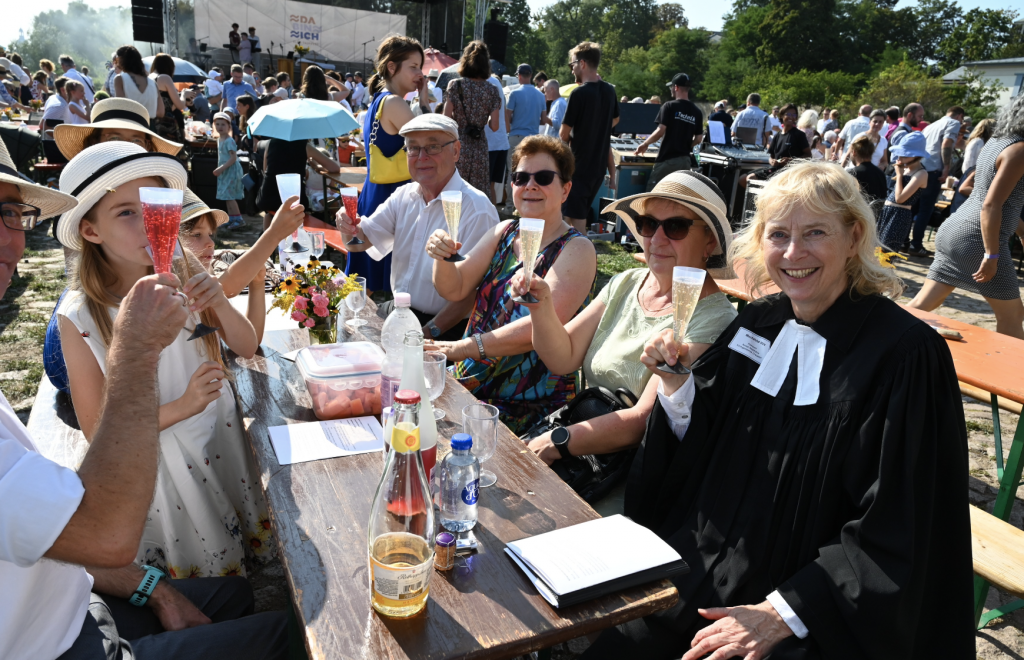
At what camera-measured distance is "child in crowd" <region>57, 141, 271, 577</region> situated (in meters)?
2.05

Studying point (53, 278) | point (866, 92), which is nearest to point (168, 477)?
point (53, 278)

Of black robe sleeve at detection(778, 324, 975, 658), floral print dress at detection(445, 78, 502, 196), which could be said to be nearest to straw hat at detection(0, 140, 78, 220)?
black robe sleeve at detection(778, 324, 975, 658)

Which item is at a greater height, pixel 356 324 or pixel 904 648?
pixel 356 324

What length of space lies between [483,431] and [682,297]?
0.69m

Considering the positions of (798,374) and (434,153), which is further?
(434,153)

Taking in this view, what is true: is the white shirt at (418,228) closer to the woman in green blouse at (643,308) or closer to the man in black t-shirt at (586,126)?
the woman in green blouse at (643,308)

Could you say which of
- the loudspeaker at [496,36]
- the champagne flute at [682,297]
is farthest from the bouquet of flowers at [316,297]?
the loudspeaker at [496,36]

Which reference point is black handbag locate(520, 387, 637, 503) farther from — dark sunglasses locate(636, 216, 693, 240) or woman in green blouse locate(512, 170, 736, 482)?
dark sunglasses locate(636, 216, 693, 240)

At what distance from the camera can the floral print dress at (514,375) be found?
9.95 feet

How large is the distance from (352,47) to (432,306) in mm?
39806

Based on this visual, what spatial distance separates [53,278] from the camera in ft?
22.6

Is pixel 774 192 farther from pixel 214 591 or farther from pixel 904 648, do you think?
pixel 214 591

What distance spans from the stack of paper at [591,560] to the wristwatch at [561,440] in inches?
29.1

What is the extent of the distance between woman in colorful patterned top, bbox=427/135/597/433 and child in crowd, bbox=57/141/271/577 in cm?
103
